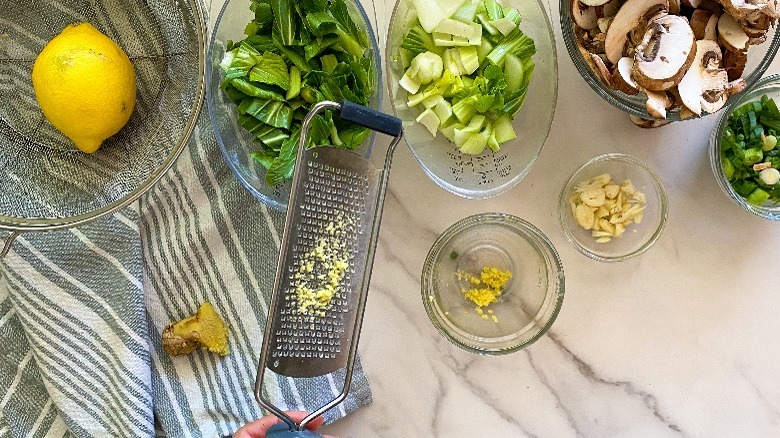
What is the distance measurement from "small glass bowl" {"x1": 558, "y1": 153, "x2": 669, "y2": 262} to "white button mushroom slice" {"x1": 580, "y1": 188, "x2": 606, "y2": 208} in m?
0.03

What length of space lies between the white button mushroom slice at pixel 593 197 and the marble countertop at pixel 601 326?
5 cm

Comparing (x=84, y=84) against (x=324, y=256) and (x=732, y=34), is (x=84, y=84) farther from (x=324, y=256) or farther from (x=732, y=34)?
(x=732, y=34)

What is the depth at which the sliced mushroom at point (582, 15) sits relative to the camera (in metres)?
1.09

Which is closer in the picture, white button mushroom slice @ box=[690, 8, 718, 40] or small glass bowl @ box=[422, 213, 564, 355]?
white button mushroom slice @ box=[690, 8, 718, 40]

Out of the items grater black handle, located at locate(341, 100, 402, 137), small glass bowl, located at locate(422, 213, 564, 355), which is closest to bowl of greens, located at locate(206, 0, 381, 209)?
grater black handle, located at locate(341, 100, 402, 137)

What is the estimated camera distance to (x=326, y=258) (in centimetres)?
110

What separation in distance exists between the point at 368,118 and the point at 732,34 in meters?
0.50

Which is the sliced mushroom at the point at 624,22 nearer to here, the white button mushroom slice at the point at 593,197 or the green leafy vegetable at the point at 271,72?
the white button mushroom slice at the point at 593,197

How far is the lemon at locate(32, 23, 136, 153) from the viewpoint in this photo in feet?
3.57

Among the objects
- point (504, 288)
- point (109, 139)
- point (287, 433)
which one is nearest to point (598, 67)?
point (504, 288)

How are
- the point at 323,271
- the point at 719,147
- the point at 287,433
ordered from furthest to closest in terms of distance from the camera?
the point at 719,147 → the point at 323,271 → the point at 287,433

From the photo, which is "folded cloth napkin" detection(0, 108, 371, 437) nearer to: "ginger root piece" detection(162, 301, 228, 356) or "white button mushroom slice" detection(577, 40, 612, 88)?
"ginger root piece" detection(162, 301, 228, 356)

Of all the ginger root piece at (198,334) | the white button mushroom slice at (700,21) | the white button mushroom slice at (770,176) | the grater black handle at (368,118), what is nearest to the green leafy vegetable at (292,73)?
the grater black handle at (368,118)

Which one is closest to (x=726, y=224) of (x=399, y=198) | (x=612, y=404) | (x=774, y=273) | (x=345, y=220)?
(x=774, y=273)
